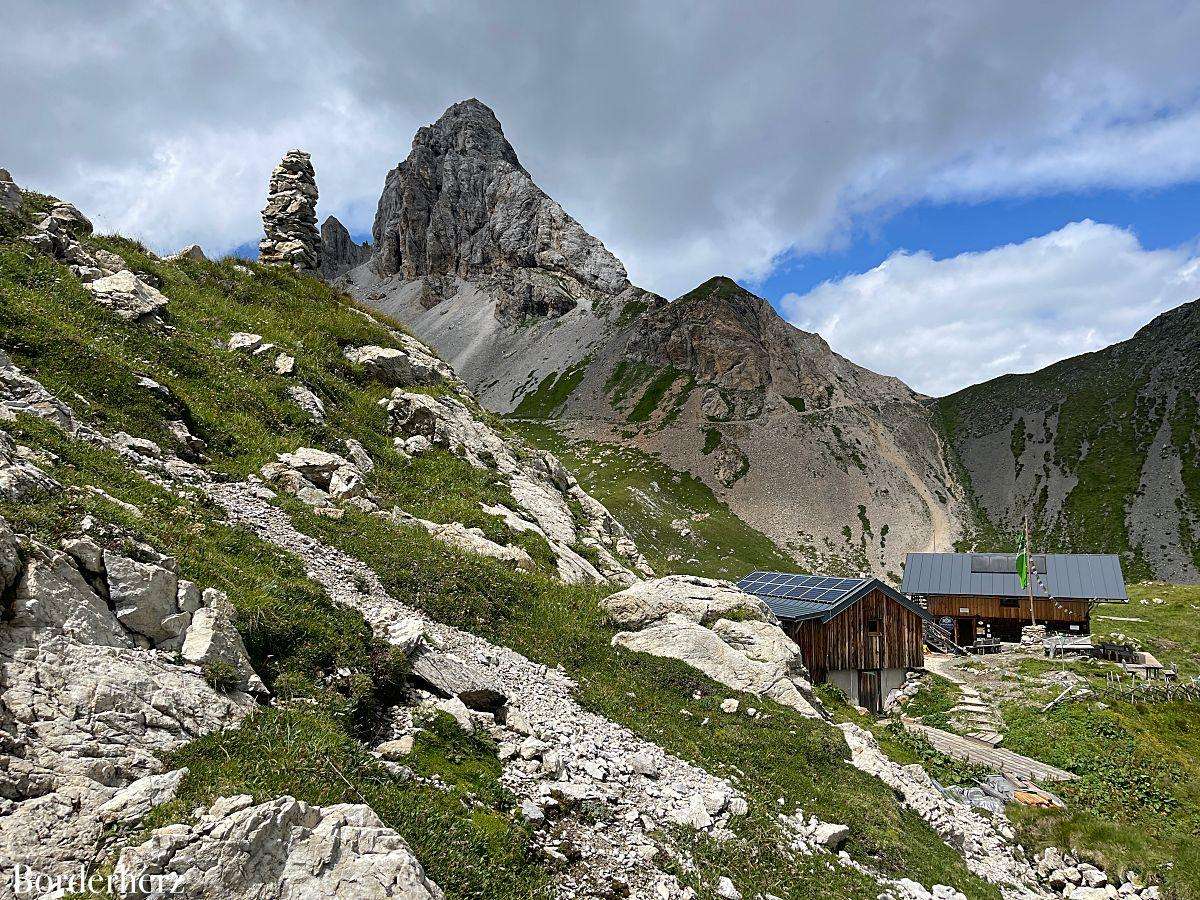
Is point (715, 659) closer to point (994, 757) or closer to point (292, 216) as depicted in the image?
point (994, 757)

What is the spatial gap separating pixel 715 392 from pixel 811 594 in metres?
94.7

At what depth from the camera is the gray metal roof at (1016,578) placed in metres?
54.6

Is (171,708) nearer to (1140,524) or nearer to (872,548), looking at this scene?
(872,548)

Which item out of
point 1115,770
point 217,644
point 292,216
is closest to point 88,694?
point 217,644

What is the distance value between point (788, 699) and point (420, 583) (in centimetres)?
1113

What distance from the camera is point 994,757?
1085 inches

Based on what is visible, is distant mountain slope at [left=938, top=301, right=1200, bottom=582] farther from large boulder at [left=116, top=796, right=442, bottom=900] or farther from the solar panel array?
large boulder at [left=116, top=796, right=442, bottom=900]

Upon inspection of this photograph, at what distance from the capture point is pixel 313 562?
14898mm

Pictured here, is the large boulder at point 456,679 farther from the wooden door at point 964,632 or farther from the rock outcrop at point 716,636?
the wooden door at point 964,632

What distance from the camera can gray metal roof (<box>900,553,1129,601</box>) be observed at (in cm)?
5459

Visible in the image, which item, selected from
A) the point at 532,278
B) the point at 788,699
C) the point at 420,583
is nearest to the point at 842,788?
the point at 788,699

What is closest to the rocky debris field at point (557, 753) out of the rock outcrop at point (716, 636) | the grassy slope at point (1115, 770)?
the rock outcrop at point (716, 636)

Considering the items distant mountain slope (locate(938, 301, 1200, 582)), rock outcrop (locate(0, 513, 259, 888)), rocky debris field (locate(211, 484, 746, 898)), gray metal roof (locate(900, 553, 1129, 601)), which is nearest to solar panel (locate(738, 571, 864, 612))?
rocky debris field (locate(211, 484, 746, 898))

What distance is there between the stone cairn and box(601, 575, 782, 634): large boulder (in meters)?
33.4
